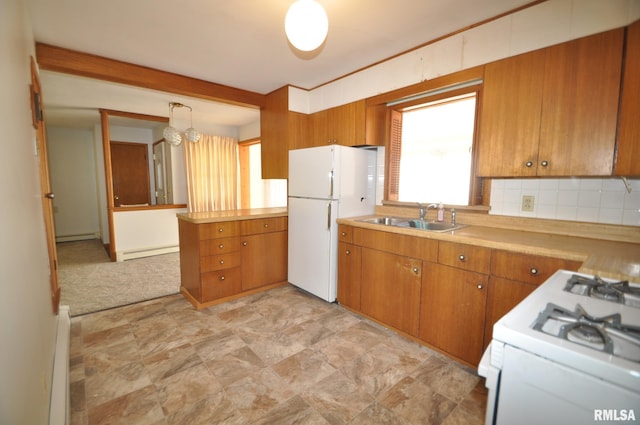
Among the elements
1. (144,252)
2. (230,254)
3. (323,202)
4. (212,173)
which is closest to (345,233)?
(323,202)

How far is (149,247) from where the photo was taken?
15.7 ft

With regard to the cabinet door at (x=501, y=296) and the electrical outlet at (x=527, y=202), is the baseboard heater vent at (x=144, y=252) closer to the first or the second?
the cabinet door at (x=501, y=296)

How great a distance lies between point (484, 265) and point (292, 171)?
2104 millimetres

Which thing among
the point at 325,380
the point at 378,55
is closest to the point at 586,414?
the point at 325,380

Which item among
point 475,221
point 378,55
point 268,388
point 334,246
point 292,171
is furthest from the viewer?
point 292,171

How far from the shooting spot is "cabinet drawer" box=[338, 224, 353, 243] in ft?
8.59

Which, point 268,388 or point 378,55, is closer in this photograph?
point 268,388

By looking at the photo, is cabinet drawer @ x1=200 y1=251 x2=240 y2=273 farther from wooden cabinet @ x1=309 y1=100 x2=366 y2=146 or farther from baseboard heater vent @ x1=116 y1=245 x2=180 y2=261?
baseboard heater vent @ x1=116 y1=245 x2=180 y2=261

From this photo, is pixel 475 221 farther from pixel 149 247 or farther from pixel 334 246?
pixel 149 247

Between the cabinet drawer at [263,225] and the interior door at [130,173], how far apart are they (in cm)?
428

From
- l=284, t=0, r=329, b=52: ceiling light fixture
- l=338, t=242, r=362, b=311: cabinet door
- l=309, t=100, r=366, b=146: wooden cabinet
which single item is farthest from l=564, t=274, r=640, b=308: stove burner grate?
l=309, t=100, r=366, b=146: wooden cabinet

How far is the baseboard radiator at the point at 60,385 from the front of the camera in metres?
1.30
